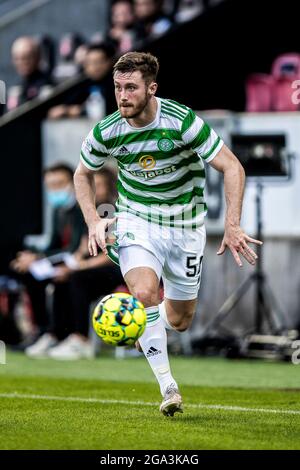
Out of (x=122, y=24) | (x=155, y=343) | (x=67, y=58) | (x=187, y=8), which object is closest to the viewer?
(x=155, y=343)

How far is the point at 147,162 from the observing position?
27.8 feet

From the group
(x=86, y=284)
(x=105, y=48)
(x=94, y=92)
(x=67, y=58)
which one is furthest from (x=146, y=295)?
(x=67, y=58)

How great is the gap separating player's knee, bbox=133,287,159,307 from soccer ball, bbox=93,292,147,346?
1.64ft

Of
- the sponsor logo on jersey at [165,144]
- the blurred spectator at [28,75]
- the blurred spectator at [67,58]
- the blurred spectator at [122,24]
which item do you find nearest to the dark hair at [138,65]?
the sponsor logo on jersey at [165,144]

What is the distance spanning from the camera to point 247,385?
11.1 meters

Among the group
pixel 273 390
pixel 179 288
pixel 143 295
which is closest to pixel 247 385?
pixel 273 390

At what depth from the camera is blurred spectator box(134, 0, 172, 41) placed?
55.8 feet

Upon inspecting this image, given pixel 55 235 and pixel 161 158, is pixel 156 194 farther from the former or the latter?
pixel 55 235

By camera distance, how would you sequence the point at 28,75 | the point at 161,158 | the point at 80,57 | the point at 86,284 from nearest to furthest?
1. the point at 161,158
2. the point at 86,284
3. the point at 28,75
4. the point at 80,57

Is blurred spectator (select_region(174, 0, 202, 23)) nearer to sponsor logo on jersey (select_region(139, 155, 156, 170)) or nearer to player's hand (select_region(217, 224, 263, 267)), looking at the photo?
sponsor logo on jersey (select_region(139, 155, 156, 170))

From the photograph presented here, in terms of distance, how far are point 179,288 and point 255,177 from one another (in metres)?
5.04

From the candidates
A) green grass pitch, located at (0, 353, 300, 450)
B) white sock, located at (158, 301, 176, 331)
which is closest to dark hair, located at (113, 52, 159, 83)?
white sock, located at (158, 301, 176, 331)

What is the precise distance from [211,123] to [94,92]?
252cm

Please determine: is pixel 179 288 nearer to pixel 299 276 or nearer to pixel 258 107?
pixel 299 276
